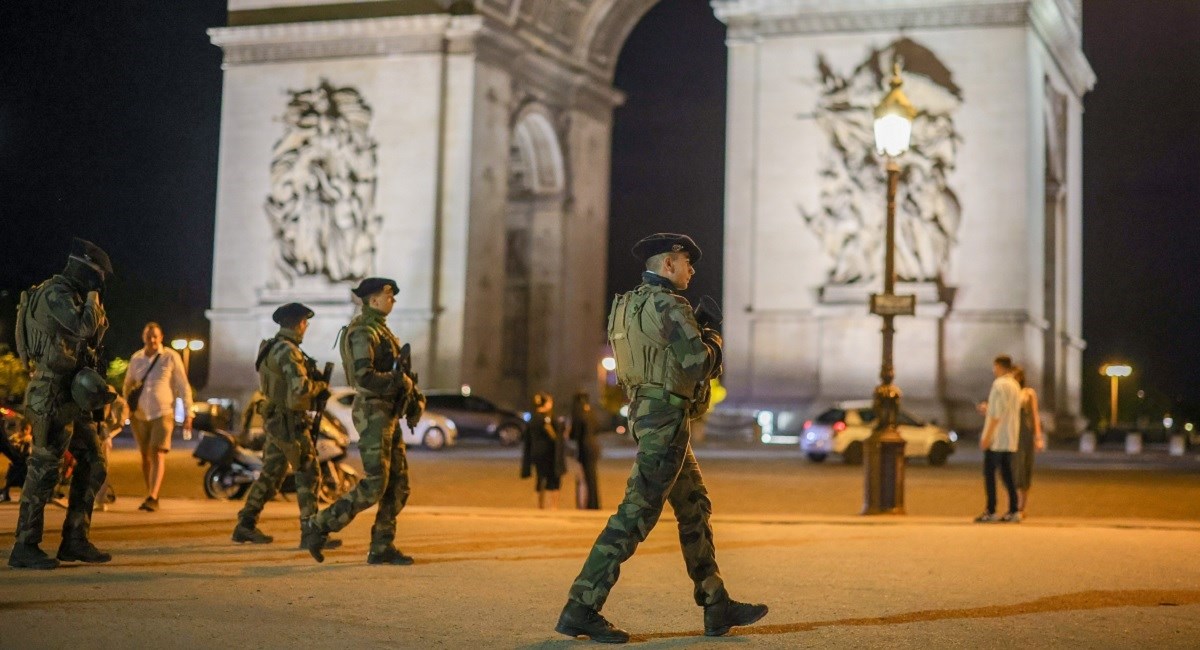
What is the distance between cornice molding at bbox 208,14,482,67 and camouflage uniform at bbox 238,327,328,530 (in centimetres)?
2397

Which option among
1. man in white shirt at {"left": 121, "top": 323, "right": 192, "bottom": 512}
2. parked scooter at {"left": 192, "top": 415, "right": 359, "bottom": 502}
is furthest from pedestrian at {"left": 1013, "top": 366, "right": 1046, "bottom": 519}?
man in white shirt at {"left": 121, "top": 323, "right": 192, "bottom": 512}

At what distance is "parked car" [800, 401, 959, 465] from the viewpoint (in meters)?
26.8

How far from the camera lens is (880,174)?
32031 mm

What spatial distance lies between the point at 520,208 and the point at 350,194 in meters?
6.76

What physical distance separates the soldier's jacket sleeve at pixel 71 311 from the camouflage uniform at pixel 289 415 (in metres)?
1.35

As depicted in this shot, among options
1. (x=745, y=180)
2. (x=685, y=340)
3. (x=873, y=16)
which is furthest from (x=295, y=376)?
(x=873, y=16)

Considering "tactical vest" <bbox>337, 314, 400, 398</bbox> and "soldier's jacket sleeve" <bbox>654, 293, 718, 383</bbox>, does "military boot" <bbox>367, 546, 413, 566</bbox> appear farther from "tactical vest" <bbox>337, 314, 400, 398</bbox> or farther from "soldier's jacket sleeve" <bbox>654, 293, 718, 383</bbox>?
"soldier's jacket sleeve" <bbox>654, 293, 718, 383</bbox>

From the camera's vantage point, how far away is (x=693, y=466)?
7484 mm

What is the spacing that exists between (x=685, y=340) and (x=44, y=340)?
3977mm

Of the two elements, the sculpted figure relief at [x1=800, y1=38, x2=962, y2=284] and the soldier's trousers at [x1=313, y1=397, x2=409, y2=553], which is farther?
the sculpted figure relief at [x1=800, y1=38, x2=962, y2=284]

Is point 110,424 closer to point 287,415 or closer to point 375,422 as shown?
point 287,415

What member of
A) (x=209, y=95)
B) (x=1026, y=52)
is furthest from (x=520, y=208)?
(x=1026, y=52)

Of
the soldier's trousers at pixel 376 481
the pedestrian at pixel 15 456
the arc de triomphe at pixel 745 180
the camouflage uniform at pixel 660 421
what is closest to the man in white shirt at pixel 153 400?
the pedestrian at pixel 15 456

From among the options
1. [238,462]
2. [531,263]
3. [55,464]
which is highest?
[531,263]
